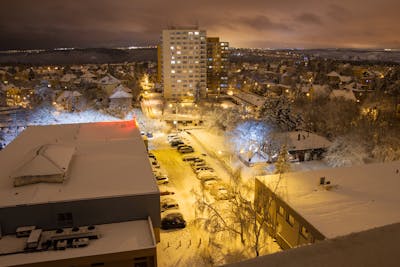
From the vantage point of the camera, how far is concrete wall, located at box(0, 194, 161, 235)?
25.9 feet

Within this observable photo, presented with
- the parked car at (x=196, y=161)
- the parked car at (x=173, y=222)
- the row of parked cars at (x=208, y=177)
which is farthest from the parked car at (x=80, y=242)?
the parked car at (x=196, y=161)

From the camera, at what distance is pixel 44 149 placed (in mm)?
10422

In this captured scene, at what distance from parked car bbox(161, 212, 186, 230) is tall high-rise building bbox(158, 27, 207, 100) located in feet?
92.9

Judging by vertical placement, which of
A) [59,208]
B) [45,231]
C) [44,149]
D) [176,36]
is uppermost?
[176,36]

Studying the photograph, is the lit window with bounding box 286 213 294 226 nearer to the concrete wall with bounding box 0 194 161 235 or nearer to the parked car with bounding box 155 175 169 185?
the concrete wall with bounding box 0 194 161 235

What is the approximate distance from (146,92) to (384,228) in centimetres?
4151

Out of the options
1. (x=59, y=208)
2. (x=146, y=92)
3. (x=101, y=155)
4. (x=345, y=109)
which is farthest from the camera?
(x=146, y=92)

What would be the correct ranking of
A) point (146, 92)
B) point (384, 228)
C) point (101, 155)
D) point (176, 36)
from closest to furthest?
1. point (384, 228)
2. point (101, 155)
3. point (176, 36)
4. point (146, 92)

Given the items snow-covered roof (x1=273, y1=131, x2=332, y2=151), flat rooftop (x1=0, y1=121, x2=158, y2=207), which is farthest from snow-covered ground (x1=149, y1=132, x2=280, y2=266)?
snow-covered roof (x1=273, y1=131, x2=332, y2=151)

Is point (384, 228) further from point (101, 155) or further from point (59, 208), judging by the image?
point (101, 155)

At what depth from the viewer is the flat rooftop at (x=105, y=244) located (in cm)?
696

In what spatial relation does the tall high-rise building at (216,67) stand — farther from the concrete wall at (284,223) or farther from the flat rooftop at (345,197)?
the concrete wall at (284,223)

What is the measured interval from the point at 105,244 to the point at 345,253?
23.1 feet

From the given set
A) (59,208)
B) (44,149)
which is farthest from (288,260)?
(44,149)
